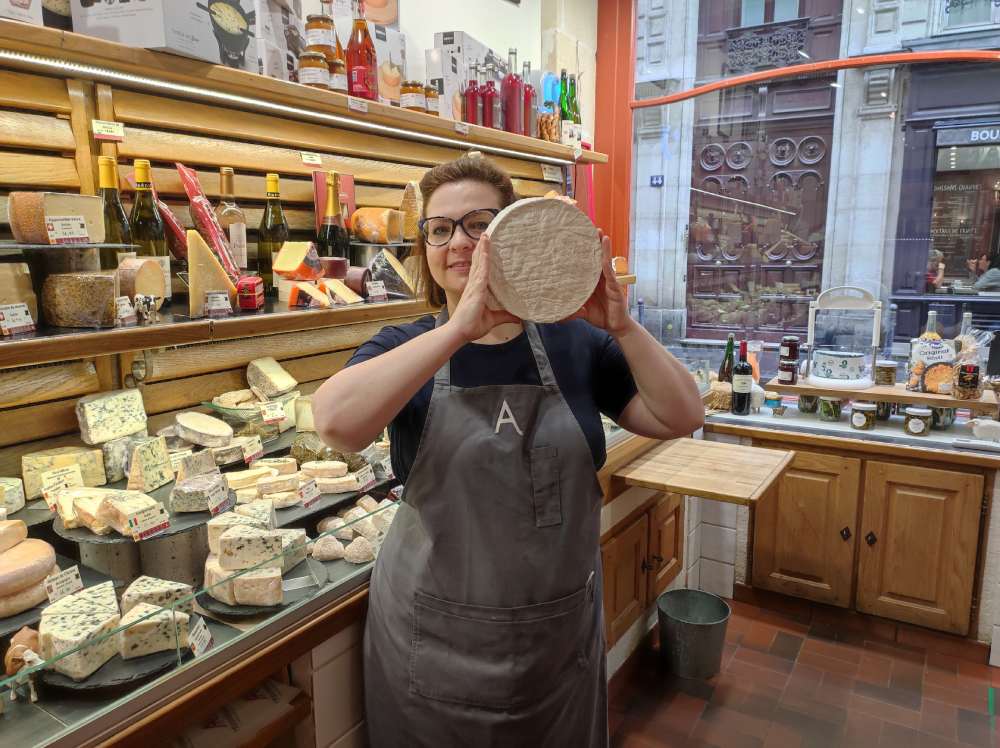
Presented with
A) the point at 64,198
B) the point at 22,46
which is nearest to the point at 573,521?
the point at 64,198

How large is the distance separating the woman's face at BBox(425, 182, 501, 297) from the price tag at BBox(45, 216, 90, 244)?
81 centimetres

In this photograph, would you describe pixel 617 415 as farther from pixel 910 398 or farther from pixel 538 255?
pixel 910 398

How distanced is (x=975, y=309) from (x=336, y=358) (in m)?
3.35

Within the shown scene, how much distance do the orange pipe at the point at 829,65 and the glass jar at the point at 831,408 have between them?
184 centimetres

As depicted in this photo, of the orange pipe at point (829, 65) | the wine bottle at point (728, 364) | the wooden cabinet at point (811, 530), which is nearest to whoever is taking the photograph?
the wooden cabinet at point (811, 530)

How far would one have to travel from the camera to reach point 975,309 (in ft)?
12.6

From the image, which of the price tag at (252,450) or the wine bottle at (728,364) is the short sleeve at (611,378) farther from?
the wine bottle at (728,364)

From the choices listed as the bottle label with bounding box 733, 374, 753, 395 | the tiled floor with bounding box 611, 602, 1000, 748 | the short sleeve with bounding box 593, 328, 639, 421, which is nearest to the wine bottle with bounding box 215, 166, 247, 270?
the short sleeve with bounding box 593, 328, 639, 421

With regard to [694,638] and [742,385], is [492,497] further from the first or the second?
[742,385]

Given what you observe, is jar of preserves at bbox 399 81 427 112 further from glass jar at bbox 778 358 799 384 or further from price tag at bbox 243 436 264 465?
glass jar at bbox 778 358 799 384

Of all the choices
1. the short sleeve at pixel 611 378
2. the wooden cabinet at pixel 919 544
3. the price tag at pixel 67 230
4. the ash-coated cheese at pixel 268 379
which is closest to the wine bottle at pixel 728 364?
the wooden cabinet at pixel 919 544

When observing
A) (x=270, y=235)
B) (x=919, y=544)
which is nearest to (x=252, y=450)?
(x=270, y=235)

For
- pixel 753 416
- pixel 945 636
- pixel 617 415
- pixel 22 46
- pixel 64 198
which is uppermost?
pixel 22 46

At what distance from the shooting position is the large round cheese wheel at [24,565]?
1300 millimetres
